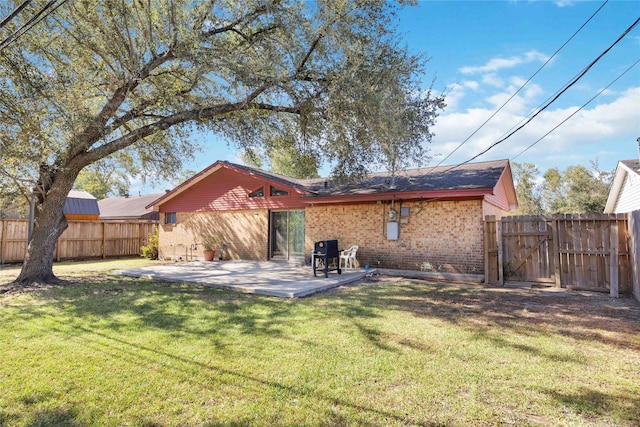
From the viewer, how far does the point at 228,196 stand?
15.2 metres

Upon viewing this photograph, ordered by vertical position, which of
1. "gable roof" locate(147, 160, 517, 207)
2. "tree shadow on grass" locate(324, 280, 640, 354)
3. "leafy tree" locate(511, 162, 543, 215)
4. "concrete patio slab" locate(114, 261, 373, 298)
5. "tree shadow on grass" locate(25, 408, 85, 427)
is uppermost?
"leafy tree" locate(511, 162, 543, 215)

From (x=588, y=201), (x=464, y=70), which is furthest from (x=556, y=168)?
(x=464, y=70)

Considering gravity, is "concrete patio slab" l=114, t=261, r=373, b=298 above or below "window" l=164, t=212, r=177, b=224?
below

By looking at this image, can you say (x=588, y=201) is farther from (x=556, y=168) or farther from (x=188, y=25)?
(x=188, y=25)

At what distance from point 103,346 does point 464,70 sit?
11.0m

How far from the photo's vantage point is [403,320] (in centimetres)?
555

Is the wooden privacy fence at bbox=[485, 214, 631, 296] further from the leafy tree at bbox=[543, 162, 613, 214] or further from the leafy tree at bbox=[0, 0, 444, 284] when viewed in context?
the leafy tree at bbox=[543, 162, 613, 214]

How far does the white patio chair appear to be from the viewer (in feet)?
37.3

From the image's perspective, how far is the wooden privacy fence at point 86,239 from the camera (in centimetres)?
1377

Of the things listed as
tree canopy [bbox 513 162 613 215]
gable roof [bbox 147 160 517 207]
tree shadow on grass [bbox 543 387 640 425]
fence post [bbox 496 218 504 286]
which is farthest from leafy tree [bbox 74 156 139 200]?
tree canopy [bbox 513 162 613 215]

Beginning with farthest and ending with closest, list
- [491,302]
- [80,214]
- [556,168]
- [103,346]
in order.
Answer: [556,168] < [80,214] < [491,302] < [103,346]

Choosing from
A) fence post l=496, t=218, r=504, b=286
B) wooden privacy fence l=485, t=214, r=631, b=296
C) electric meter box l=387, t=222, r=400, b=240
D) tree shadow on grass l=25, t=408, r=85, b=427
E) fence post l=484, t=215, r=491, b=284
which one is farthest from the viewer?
electric meter box l=387, t=222, r=400, b=240

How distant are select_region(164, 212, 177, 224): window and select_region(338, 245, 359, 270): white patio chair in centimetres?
941

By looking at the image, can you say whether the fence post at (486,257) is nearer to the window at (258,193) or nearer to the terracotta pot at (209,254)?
the window at (258,193)
